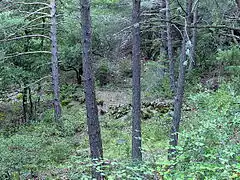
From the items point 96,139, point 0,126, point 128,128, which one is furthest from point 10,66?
point 96,139

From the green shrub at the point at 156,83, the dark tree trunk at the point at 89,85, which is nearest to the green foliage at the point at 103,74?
the green shrub at the point at 156,83

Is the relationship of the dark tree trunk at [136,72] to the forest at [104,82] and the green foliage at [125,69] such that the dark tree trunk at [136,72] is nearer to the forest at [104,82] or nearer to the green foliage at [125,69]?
the forest at [104,82]

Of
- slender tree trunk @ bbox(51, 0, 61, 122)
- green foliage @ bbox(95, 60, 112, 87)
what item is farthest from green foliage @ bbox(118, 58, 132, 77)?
slender tree trunk @ bbox(51, 0, 61, 122)

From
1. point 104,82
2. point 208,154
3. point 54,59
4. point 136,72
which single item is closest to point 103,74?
point 104,82

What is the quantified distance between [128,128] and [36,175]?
15.2 feet

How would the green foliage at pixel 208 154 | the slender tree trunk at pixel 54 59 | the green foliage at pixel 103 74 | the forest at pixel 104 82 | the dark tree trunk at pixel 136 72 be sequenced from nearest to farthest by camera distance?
the green foliage at pixel 208 154 < the dark tree trunk at pixel 136 72 < the forest at pixel 104 82 < the slender tree trunk at pixel 54 59 < the green foliage at pixel 103 74

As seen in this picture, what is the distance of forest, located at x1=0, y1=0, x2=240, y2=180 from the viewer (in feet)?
24.7

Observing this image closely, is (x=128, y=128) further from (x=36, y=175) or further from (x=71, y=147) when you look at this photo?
(x=36, y=175)

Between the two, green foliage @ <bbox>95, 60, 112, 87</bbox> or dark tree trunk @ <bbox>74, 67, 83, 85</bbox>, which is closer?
green foliage @ <bbox>95, 60, 112, 87</bbox>

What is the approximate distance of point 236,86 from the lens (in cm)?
1135

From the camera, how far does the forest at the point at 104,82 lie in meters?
7.54

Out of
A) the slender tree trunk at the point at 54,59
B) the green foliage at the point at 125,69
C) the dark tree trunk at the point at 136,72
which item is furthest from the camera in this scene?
the green foliage at the point at 125,69

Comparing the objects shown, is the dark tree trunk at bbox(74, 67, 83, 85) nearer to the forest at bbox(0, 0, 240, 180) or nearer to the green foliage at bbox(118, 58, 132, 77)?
the forest at bbox(0, 0, 240, 180)

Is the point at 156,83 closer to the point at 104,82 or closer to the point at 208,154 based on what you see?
the point at 104,82
